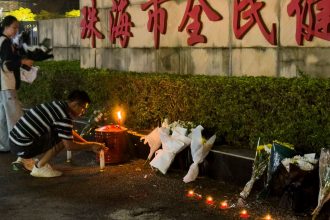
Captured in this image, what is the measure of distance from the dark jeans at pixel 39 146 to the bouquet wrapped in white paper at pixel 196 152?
2100 mm

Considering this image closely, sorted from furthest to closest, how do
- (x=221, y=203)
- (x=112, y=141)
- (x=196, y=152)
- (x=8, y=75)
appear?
(x=8, y=75) < (x=112, y=141) < (x=196, y=152) < (x=221, y=203)

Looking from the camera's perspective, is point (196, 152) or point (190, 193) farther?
point (196, 152)

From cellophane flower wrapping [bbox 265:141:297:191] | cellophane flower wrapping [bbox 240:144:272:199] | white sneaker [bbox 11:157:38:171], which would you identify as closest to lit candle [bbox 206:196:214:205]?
cellophane flower wrapping [bbox 240:144:272:199]

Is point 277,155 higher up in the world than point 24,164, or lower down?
higher up

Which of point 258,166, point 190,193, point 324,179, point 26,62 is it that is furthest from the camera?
point 26,62

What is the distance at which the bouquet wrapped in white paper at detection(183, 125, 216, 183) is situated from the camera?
760 cm

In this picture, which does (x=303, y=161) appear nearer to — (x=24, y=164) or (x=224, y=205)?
(x=224, y=205)

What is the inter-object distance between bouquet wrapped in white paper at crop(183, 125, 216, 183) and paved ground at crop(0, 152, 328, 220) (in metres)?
0.12

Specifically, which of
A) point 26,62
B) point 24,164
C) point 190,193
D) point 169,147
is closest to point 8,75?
point 26,62

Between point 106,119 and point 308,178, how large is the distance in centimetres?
514

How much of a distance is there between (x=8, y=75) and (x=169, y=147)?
3533 mm

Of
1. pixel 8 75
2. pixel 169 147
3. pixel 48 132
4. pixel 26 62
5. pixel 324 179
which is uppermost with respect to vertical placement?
pixel 26 62

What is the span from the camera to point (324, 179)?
5.93 meters

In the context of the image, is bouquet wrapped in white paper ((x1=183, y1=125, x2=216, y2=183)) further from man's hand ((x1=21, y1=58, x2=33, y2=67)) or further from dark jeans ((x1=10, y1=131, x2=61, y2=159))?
man's hand ((x1=21, y1=58, x2=33, y2=67))
